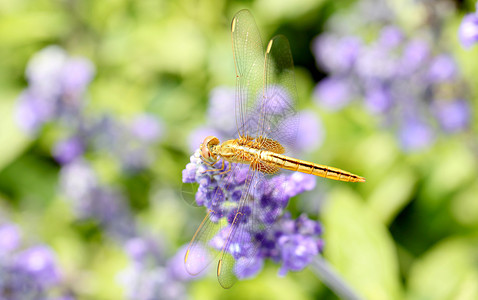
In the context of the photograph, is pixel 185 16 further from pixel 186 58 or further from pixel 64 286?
pixel 64 286

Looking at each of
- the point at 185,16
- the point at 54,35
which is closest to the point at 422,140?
the point at 185,16

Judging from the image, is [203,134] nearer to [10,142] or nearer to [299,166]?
[299,166]

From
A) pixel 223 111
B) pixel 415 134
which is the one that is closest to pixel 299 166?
pixel 223 111

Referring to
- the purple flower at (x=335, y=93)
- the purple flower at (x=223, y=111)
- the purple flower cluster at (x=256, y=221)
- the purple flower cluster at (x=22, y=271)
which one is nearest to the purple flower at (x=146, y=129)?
the purple flower at (x=223, y=111)

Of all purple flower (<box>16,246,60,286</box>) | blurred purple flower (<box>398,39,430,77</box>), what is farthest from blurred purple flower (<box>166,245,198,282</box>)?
blurred purple flower (<box>398,39,430,77</box>)

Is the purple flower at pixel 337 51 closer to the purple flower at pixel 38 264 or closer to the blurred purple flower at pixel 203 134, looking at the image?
the blurred purple flower at pixel 203 134
